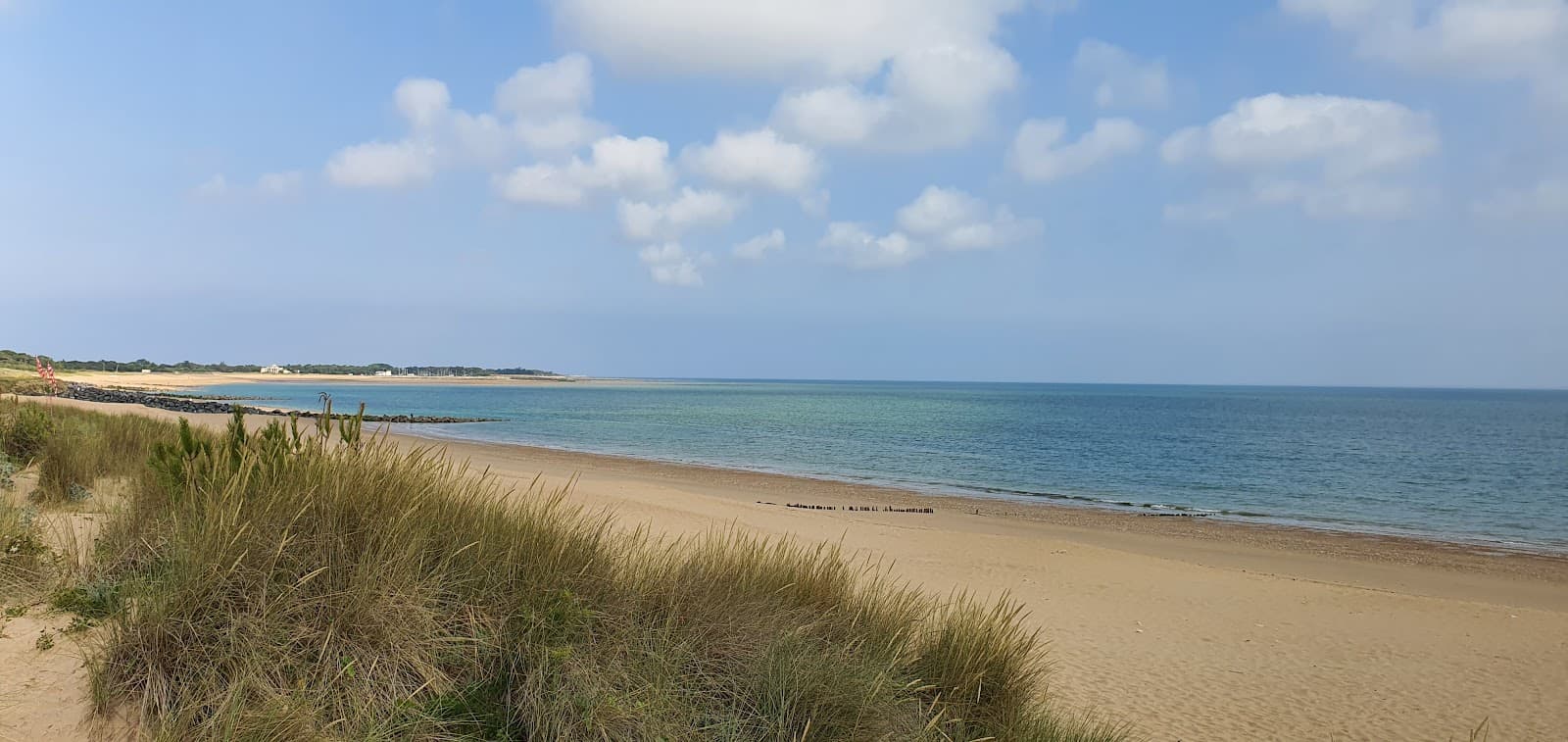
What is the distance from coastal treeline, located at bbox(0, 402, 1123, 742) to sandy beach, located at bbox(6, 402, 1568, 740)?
96cm

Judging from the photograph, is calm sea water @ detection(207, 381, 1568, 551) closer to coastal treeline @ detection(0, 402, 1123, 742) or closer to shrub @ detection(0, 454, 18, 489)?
coastal treeline @ detection(0, 402, 1123, 742)

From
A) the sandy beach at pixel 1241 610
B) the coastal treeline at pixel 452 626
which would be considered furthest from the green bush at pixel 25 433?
the coastal treeline at pixel 452 626

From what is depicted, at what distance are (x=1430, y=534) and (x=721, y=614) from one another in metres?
23.5

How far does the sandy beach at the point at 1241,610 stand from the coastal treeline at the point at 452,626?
3.14 feet

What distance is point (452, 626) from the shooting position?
4.74 m

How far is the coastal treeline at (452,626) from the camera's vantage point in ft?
13.3

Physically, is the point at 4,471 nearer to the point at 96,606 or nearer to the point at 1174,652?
the point at 96,606

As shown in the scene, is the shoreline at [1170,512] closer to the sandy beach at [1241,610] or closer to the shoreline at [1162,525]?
the shoreline at [1162,525]

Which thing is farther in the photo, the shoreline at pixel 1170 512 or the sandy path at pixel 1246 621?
the shoreline at pixel 1170 512

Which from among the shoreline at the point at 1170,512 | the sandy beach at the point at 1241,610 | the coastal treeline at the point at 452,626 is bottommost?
the shoreline at the point at 1170,512

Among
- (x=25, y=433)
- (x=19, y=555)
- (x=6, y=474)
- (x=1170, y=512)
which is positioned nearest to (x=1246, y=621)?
(x=19, y=555)

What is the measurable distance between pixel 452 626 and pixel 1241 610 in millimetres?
10703

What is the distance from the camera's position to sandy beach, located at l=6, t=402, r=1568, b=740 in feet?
25.1

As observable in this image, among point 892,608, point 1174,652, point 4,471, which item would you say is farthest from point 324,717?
point 1174,652
